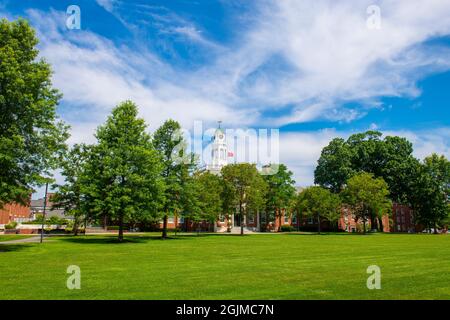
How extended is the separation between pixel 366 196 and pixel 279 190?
689 inches

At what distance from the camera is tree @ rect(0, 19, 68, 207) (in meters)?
24.9

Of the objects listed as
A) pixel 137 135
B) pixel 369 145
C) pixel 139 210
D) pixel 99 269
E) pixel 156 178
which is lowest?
pixel 99 269

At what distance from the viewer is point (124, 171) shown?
120ft

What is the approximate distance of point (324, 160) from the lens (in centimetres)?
8388

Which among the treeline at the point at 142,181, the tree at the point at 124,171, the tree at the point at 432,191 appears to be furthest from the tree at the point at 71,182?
the tree at the point at 432,191

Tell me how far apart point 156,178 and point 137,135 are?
199 inches

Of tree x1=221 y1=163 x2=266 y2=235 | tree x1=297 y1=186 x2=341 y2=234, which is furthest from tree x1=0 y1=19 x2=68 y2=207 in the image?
tree x1=297 y1=186 x2=341 y2=234

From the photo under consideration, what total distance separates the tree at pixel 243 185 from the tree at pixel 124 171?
71.2ft

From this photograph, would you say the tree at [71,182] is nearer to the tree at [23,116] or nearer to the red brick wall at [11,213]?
the tree at [23,116]

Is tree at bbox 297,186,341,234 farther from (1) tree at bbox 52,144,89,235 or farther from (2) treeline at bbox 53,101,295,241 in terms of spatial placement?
(1) tree at bbox 52,144,89,235

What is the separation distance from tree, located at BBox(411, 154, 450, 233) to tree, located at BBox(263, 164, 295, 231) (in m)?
25.2
